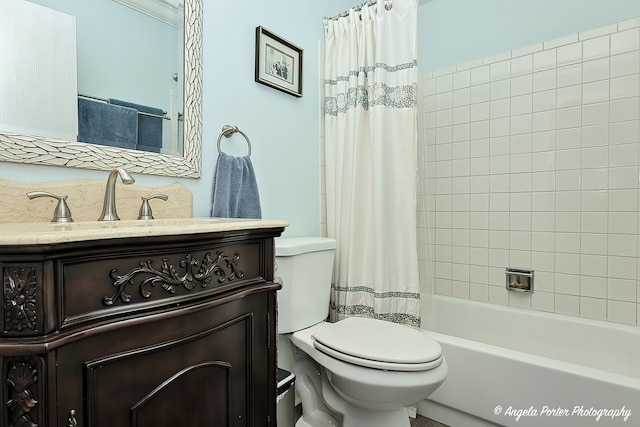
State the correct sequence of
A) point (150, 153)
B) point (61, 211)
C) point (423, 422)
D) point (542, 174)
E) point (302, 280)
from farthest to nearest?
point (542, 174) → point (423, 422) → point (302, 280) → point (150, 153) → point (61, 211)

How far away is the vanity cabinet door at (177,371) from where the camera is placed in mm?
594

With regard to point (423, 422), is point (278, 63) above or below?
above

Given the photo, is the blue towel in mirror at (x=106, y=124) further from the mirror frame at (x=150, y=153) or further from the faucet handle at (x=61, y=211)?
the faucet handle at (x=61, y=211)

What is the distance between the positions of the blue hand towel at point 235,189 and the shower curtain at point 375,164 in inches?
20.9

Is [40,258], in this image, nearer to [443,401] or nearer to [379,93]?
[379,93]

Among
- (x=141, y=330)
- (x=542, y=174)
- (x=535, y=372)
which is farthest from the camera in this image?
(x=542, y=174)

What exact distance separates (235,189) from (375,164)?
665mm

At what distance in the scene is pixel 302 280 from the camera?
1.54 m

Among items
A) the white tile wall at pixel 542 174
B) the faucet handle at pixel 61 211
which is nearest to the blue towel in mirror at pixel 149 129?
the faucet handle at pixel 61 211

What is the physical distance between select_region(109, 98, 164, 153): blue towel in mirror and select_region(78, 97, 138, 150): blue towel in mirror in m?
0.01

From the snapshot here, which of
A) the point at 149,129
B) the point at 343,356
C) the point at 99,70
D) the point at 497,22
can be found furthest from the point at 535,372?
the point at 497,22

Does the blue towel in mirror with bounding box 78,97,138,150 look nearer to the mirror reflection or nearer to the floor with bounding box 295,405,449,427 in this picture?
the mirror reflection

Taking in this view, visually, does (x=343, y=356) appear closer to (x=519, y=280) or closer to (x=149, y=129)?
(x=149, y=129)

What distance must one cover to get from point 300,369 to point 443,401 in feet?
2.13
